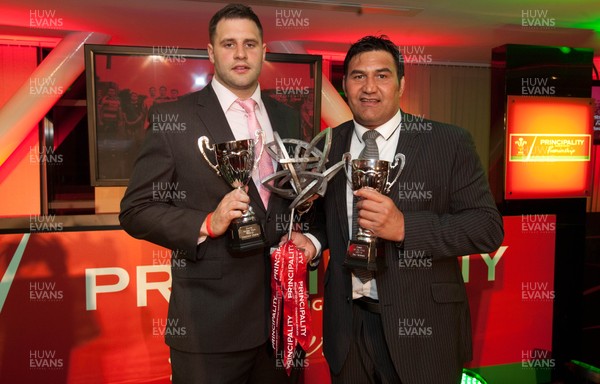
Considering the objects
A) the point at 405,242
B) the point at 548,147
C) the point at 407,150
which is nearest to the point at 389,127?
the point at 407,150

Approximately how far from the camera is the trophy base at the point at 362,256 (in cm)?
152

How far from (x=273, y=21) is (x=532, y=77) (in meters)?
2.33

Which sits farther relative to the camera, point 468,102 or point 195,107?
point 468,102

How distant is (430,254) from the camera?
154cm

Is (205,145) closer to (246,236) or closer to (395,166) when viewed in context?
(246,236)

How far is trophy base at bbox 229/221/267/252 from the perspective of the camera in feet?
5.05

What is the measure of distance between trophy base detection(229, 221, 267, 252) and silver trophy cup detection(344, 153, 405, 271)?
306 mm

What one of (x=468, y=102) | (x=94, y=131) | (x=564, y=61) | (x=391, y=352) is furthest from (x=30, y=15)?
(x=468, y=102)

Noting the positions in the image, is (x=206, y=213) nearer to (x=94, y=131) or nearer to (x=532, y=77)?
(x=94, y=131)

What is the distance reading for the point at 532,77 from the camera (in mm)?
4062

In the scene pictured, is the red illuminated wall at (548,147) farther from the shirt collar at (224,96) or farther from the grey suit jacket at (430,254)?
the shirt collar at (224,96)

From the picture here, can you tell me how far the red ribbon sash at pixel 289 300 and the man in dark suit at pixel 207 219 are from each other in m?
0.06

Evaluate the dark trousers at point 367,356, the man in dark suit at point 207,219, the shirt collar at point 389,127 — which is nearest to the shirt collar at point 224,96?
the man in dark suit at point 207,219

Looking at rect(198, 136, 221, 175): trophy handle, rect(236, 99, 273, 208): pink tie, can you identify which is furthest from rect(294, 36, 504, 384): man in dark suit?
rect(198, 136, 221, 175): trophy handle
